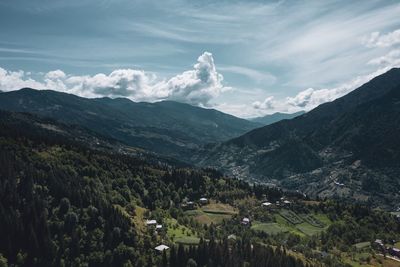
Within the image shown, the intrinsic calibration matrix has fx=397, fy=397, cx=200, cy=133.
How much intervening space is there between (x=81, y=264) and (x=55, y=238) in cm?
1913

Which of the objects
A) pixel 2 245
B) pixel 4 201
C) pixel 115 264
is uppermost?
pixel 4 201

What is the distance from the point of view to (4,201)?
18875 centimetres

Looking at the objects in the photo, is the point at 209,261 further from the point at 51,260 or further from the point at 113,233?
the point at 51,260

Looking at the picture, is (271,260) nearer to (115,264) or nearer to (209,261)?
(209,261)

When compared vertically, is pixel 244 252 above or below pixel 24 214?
below

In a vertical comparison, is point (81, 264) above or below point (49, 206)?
below

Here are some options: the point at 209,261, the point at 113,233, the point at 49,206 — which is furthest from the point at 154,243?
the point at 49,206

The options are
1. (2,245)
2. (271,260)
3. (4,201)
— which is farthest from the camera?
(4,201)

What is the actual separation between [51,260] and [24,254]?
36.7 feet

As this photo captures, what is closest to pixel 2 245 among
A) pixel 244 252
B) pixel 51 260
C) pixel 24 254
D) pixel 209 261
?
pixel 24 254

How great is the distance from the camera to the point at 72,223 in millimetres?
191000

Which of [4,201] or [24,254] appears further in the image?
[4,201]

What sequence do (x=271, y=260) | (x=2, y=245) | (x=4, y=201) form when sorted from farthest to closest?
(x=4, y=201) → (x=271, y=260) → (x=2, y=245)

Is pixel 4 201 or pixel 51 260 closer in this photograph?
pixel 51 260
